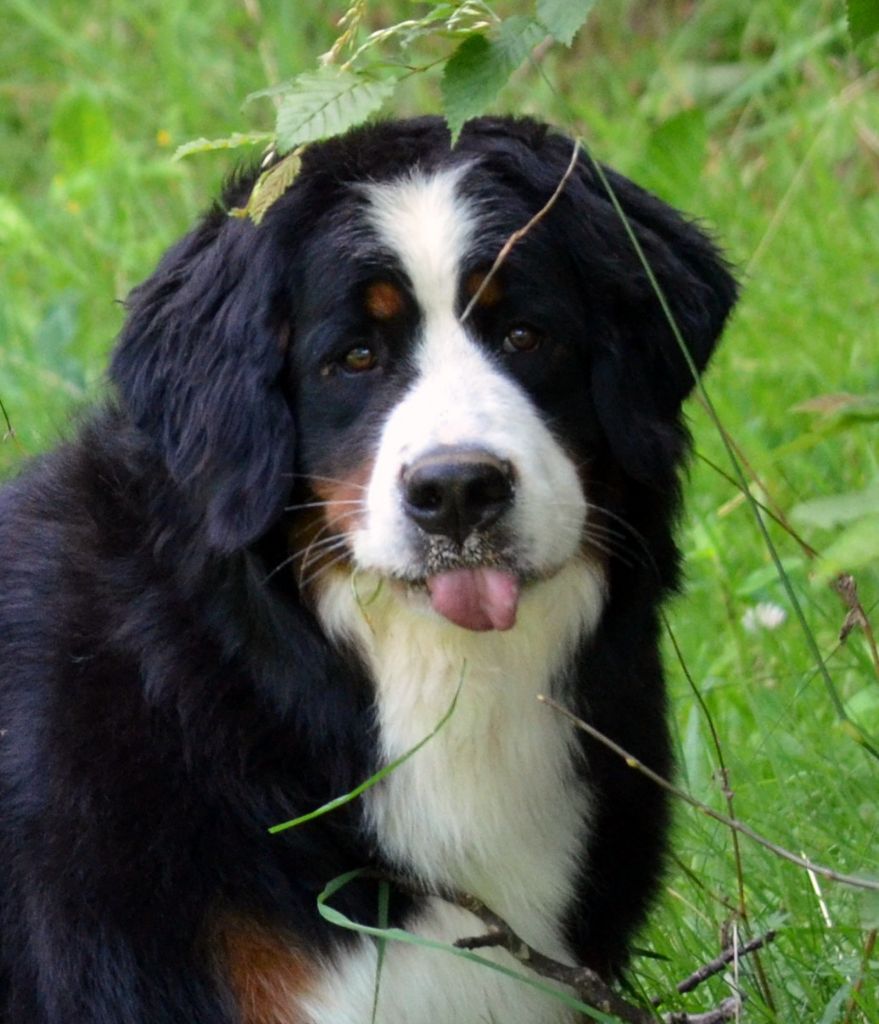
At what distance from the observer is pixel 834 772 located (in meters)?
3.34

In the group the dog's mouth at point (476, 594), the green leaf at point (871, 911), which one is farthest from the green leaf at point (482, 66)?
the green leaf at point (871, 911)

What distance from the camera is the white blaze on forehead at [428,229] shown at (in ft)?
9.07

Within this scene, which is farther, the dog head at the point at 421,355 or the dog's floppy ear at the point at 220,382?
the dog's floppy ear at the point at 220,382

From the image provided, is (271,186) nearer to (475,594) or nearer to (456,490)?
(456,490)

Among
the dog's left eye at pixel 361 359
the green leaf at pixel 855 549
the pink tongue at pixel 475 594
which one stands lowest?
the pink tongue at pixel 475 594

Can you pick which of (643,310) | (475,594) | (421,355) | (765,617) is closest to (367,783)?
(475,594)

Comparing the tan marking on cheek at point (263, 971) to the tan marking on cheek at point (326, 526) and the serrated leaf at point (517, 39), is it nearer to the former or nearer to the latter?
the tan marking on cheek at point (326, 526)

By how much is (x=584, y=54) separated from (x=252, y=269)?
5.02m

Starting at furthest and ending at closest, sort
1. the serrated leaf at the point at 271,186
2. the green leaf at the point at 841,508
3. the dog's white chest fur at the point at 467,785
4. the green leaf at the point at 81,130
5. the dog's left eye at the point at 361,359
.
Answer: the green leaf at the point at 81,130, the dog's white chest fur at the point at 467,785, the dog's left eye at the point at 361,359, the serrated leaf at the point at 271,186, the green leaf at the point at 841,508

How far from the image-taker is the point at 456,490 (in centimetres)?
259

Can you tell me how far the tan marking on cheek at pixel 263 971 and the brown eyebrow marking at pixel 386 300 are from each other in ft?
3.13

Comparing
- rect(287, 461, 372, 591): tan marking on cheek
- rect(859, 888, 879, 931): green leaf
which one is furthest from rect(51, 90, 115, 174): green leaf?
rect(859, 888, 879, 931): green leaf

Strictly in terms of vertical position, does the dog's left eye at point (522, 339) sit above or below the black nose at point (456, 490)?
above

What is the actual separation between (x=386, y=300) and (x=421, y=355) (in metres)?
0.10
